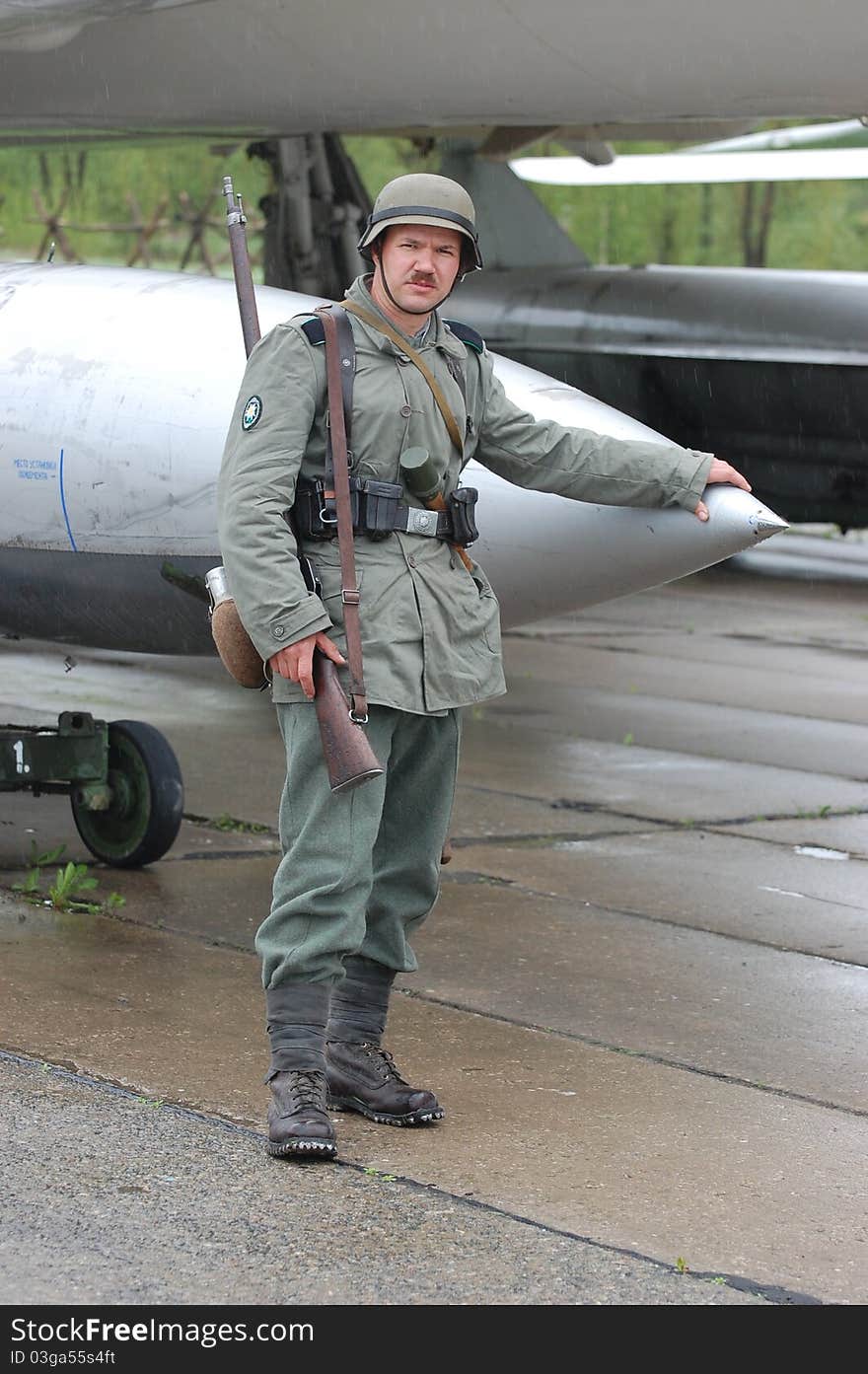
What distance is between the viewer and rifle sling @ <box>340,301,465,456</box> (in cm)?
392

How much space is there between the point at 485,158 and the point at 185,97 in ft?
13.8

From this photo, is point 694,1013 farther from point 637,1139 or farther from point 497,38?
point 497,38

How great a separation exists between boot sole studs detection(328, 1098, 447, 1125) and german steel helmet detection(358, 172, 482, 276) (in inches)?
68.2

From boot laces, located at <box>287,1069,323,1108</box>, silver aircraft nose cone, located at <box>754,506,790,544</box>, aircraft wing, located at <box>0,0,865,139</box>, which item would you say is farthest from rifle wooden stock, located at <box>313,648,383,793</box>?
aircraft wing, located at <box>0,0,865,139</box>

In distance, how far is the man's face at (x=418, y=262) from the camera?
3.84 m

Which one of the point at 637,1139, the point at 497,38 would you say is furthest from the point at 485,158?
the point at 637,1139

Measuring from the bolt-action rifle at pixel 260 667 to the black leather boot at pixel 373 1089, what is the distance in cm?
63

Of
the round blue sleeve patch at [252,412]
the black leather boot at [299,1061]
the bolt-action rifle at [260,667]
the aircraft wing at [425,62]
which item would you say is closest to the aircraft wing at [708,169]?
the aircraft wing at [425,62]

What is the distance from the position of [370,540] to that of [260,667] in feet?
1.17

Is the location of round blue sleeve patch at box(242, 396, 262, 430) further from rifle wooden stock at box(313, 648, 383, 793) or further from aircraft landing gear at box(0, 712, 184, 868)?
aircraft landing gear at box(0, 712, 184, 868)

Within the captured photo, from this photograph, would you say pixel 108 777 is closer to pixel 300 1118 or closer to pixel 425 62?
Answer: pixel 300 1118

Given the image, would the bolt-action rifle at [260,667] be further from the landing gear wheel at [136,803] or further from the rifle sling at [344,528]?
the landing gear wheel at [136,803]

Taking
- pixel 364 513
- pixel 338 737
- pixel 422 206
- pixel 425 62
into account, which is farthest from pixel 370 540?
pixel 425 62

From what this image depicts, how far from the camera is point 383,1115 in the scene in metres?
3.92
